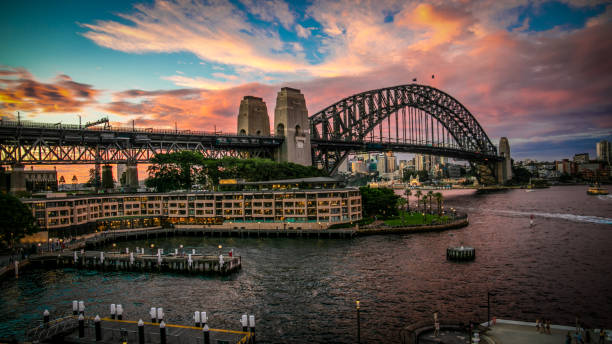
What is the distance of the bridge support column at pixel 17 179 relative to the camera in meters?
90.9

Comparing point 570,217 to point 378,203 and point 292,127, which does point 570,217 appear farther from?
point 292,127

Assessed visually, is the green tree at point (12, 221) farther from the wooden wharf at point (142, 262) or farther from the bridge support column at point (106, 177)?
the bridge support column at point (106, 177)

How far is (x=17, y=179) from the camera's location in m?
92.2

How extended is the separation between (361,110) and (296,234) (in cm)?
10517

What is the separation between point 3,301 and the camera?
4475 centimetres

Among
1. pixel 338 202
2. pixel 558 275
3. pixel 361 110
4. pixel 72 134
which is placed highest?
pixel 361 110

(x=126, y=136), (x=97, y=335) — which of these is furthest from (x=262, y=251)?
(x=126, y=136)

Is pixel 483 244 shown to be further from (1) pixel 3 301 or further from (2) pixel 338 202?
(1) pixel 3 301

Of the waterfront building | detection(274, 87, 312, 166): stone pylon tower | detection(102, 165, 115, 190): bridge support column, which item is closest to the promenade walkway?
the waterfront building

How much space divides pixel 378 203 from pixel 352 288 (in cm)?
5389

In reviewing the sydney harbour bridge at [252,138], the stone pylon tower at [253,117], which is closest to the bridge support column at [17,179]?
the sydney harbour bridge at [252,138]

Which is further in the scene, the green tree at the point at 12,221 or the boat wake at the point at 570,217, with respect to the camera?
the boat wake at the point at 570,217

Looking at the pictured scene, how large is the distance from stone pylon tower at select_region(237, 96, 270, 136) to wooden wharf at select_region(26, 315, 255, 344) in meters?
118

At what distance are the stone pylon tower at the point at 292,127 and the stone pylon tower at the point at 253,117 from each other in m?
11.7
